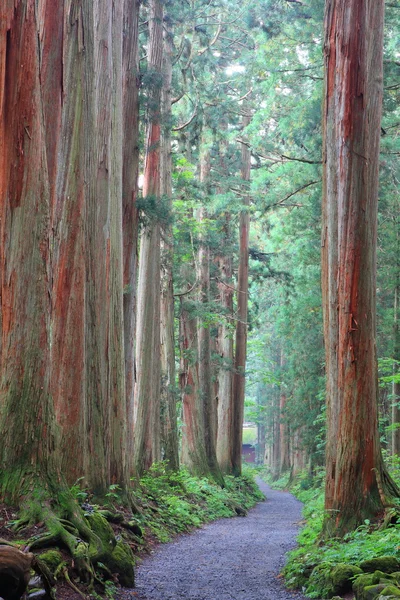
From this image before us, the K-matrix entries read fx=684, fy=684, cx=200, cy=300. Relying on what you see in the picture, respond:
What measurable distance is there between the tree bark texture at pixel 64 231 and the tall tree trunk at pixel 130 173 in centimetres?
148

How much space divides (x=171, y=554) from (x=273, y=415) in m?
48.8

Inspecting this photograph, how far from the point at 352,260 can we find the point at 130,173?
5.79 m

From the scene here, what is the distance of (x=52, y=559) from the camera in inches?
214

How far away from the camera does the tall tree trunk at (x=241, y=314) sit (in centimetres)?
2661

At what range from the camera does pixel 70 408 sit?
8.62 metres

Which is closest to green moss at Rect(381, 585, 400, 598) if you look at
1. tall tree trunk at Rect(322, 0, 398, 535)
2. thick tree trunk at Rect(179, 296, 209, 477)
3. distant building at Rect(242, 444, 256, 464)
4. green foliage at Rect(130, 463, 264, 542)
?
tall tree trunk at Rect(322, 0, 398, 535)

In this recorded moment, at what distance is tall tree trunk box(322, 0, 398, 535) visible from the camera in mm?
8406

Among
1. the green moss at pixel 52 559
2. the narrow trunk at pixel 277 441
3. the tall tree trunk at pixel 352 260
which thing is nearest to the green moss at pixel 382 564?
the tall tree trunk at pixel 352 260

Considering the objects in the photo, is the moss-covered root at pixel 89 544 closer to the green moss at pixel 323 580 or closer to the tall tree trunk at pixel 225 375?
the green moss at pixel 323 580

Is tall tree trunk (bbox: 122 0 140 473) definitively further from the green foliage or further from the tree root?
the tree root

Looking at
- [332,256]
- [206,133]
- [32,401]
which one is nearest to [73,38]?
[332,256]

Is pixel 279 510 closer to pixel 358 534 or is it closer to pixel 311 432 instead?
pixel 311 432

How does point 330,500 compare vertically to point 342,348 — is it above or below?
below

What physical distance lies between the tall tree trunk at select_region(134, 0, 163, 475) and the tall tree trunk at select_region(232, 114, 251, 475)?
10.00 metres
